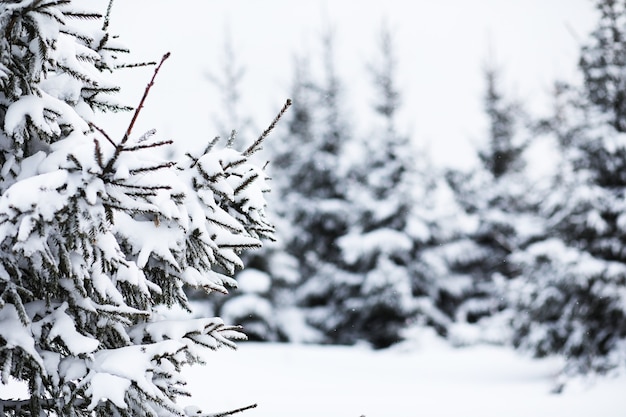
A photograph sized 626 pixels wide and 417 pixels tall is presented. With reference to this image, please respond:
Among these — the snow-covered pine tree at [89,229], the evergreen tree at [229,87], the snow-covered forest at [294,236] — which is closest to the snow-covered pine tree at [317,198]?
the snow-covered forest at [294,236]

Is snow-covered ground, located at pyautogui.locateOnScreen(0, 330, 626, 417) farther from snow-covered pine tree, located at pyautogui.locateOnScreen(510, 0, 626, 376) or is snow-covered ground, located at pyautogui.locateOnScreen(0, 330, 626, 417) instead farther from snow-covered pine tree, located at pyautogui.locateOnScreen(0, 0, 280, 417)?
snow-covered pine tree, located at pyautogui.locateOnScreen(0, 0, 280, 417)

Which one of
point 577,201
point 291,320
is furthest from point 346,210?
point 577,201

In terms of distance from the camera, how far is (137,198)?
2.55 meters

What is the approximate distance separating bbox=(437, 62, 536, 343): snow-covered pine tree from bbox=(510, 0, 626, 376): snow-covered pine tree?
6.76 m

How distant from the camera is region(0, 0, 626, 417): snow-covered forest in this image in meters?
2.44

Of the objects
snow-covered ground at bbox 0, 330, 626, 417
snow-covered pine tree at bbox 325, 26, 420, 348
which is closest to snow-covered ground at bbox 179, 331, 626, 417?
snow-covered ground at bbox 0, 330, 626, 417

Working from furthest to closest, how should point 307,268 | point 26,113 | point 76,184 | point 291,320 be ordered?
1. point 307,268
2. point 291,320
3. point 26,113
4. point 76,184

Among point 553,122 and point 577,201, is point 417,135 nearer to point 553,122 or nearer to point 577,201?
point 553,122

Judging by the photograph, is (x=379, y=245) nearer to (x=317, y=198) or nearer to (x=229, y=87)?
(x=317, y=198)

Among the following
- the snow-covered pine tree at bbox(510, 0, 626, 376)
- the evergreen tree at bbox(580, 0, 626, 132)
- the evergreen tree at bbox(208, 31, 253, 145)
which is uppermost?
the evergreen tree at bbox(208, 31, 253, 145)

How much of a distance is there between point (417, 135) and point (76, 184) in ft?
57.1

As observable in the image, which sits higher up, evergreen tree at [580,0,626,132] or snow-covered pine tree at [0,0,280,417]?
evergreen tree at [580,0,626,132]

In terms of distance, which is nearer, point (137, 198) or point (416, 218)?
point (137, 198)

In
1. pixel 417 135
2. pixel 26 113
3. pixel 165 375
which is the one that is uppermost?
pixel 417 135
